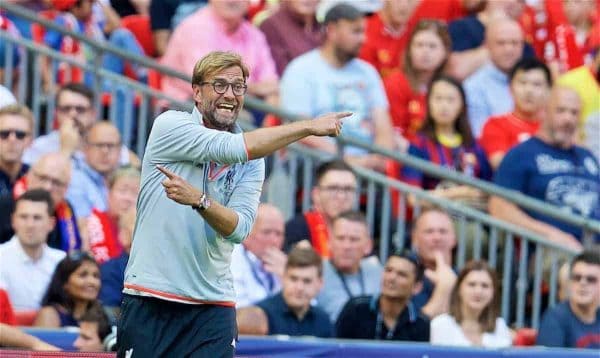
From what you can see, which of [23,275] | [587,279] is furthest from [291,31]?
[23,275]

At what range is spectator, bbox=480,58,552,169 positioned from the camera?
13328mm

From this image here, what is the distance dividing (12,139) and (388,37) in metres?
4.23

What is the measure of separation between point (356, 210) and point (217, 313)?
500cm

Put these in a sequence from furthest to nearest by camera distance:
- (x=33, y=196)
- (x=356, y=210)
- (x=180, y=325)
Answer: (x=356, y=210) < (x=33, y=196) < (x=180, y=325)

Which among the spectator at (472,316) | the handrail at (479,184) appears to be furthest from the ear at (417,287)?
the handrail at (479,184)

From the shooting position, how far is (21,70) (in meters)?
12.2

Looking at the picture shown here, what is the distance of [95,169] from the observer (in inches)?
465

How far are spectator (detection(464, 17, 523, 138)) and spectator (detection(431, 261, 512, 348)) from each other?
264 cm

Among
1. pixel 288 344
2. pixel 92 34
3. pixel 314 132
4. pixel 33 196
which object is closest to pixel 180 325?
pixel 314 132

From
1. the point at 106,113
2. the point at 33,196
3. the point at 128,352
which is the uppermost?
the point at 106,113

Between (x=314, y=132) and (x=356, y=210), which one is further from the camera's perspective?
(x=356, y=210)

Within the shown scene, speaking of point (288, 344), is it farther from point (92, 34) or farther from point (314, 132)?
point (92, 34)

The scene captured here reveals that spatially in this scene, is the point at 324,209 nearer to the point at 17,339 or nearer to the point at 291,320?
the point at 291,320

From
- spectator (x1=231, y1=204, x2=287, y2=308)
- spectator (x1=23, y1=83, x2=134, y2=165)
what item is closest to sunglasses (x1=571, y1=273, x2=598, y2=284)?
spectator (x1=231, y1=204, x2=287, y2=308)
